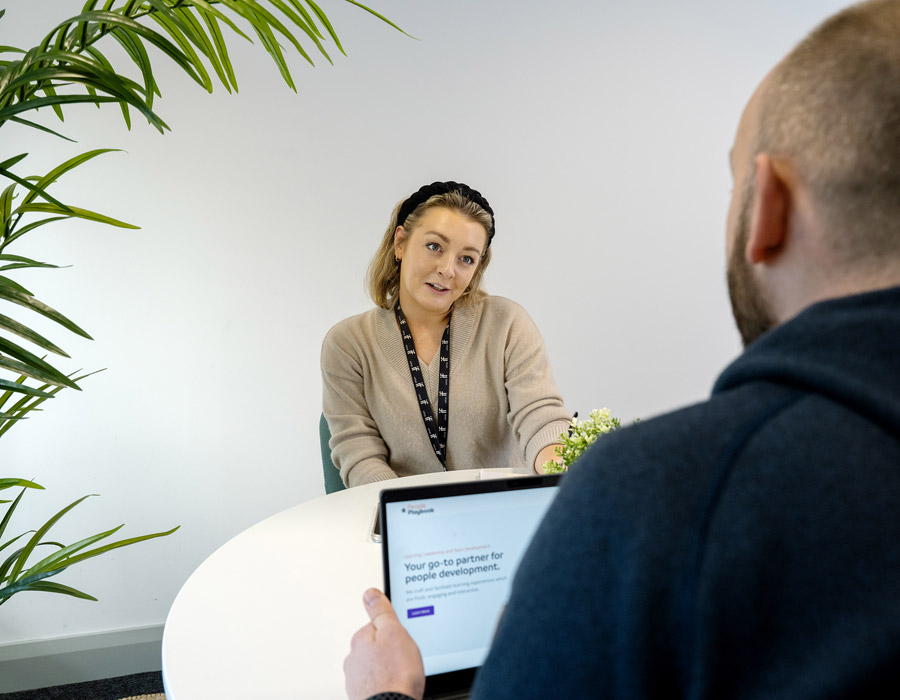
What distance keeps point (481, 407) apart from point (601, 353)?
130 cm

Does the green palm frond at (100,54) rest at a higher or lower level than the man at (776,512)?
higher

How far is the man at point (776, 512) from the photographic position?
1.30ft

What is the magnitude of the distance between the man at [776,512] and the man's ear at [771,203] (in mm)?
15

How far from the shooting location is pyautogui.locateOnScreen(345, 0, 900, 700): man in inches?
15.6

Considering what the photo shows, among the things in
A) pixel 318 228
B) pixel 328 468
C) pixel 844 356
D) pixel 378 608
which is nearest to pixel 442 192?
pixel 318 228

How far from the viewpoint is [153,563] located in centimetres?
277

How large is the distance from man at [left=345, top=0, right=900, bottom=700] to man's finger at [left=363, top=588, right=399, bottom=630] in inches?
13.6

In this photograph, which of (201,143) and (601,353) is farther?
(601,353)

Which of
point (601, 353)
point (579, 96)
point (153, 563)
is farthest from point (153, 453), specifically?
point (579, 96)

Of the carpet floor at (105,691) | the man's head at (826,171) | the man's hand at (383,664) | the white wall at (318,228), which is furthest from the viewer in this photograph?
the white wall at (318,228)

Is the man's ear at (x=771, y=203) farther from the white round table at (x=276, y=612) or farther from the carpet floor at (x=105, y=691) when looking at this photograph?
the carpet floor at (x=105, y=691)

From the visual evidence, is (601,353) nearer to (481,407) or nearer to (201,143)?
(481,407)

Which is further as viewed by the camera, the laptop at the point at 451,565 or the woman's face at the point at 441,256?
the woman's face at the point at 441,256

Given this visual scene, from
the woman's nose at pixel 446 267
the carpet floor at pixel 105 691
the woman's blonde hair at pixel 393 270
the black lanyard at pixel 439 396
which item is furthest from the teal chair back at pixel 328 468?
the carpet floor at pixel 105 691
